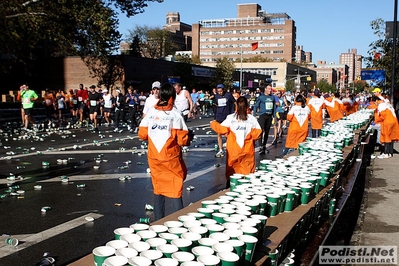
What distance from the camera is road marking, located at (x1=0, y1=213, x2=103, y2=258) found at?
484 centimetres

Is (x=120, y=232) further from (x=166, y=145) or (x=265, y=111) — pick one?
(x=265, y=111)

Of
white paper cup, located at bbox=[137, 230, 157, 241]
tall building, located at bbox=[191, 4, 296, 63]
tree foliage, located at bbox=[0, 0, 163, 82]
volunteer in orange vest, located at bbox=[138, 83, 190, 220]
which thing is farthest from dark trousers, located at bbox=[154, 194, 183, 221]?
tall building, located at bbox=[191, 4, 296, 63]

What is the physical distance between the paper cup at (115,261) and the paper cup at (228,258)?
21.9 inches

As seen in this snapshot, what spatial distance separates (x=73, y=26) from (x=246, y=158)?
83.0 feet

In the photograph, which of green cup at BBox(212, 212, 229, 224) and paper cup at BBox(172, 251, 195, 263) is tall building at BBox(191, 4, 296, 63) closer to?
green cup at BBox(212, 212, 229, 224)

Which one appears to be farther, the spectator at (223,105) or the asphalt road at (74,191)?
the spectator at (223,105)

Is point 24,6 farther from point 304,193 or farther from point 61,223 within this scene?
point 304,193

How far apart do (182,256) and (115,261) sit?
15.3 inches

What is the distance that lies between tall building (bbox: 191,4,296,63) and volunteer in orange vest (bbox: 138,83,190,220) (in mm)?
159899

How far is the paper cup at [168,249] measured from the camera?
256cm

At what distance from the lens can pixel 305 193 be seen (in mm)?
4262

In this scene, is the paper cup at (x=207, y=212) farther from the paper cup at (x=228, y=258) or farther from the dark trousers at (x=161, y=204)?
the dark trousers at (x=161, y=204)

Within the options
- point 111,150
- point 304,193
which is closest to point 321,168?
point 304,193

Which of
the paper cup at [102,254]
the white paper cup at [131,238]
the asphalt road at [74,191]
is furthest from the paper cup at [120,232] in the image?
the asphalt road at [74,191]
